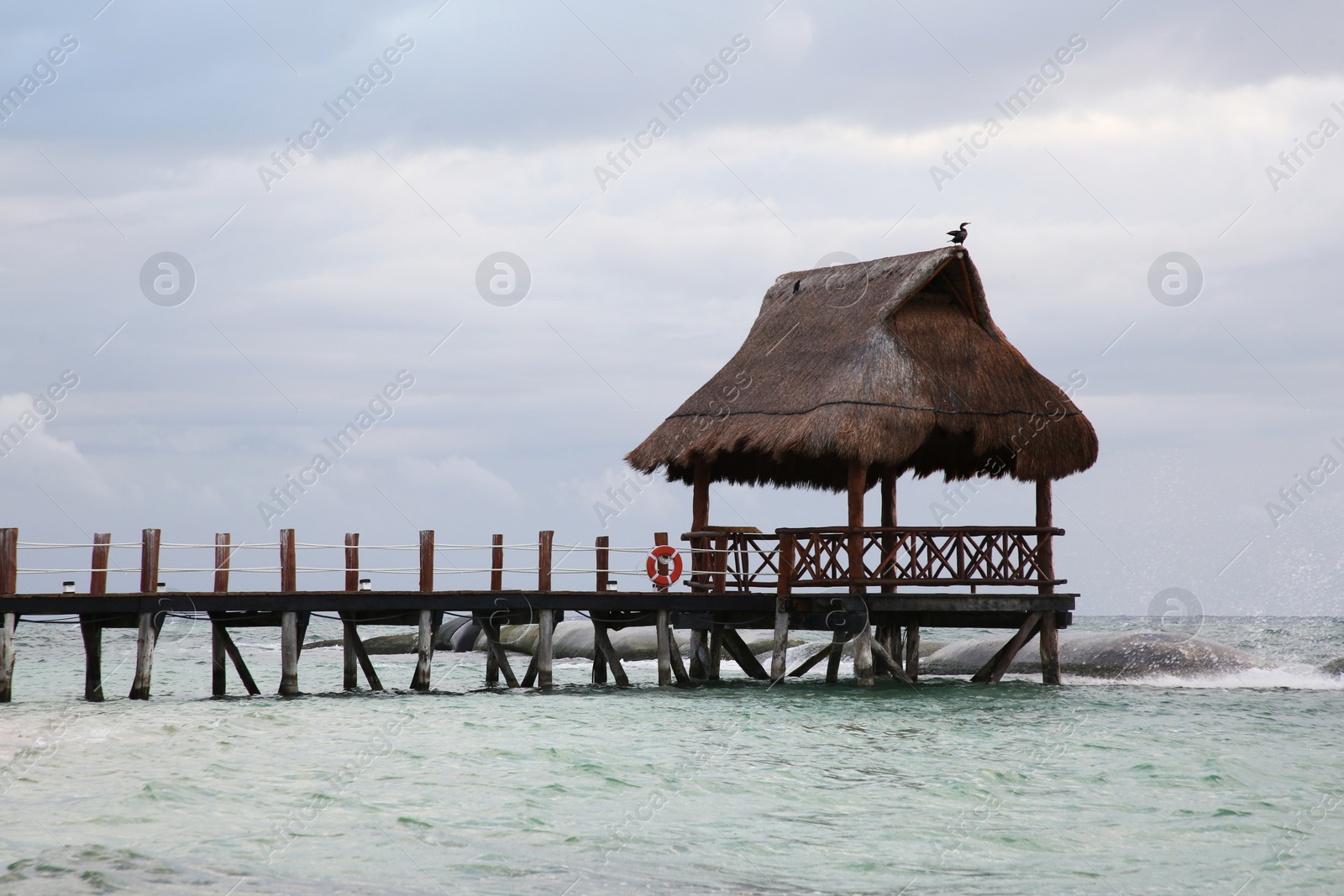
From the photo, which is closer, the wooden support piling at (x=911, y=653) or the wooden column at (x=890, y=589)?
the wooden column at (x=890, y=589)

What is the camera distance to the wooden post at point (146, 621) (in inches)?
699

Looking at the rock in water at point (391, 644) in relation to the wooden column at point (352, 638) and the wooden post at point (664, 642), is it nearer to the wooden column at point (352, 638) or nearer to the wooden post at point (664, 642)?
the wooden column at point (352, 638)

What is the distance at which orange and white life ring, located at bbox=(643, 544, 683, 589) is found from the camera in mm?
20500

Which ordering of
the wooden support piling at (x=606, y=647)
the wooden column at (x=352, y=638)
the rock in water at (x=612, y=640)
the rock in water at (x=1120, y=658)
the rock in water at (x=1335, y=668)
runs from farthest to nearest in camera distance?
the rock in water at (x=612, y=640), the rock in water at (x=1335, y=668), the rock in water at (x=1120, y=658), the wooden support piling at (x=606, y=647), the wooden column at (x=352, y=638)

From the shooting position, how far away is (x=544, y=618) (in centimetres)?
1984

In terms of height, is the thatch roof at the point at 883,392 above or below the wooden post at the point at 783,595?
above

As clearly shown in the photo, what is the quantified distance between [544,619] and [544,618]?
0.02 meters

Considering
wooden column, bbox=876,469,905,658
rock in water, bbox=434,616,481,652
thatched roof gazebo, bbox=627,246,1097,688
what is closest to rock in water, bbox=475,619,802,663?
rock in water, bbox=434,616,481,652

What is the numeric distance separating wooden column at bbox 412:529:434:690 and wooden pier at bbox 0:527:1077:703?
24mm

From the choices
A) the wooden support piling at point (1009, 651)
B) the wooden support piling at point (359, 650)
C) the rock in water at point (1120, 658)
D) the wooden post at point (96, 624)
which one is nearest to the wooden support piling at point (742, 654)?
the wooden support piling at point (1009, 651)

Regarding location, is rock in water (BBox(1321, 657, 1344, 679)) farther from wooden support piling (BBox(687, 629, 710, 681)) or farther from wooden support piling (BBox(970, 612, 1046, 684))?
wooden support piling (BBox(687, 629, 710, 681))

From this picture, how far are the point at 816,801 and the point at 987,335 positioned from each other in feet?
38.7

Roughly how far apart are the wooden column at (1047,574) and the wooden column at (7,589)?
14.4 meters

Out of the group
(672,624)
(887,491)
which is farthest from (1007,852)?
(887,491)
